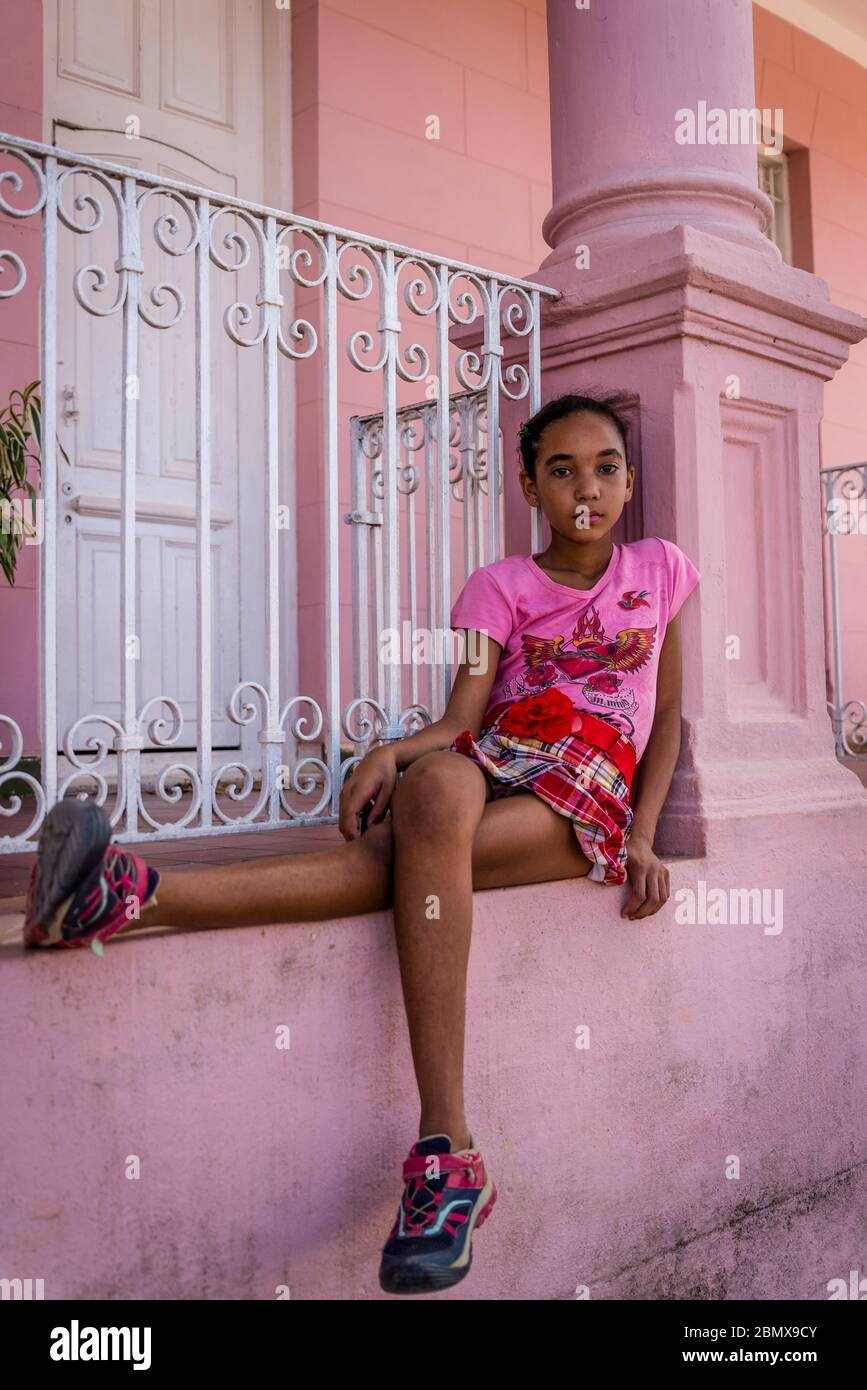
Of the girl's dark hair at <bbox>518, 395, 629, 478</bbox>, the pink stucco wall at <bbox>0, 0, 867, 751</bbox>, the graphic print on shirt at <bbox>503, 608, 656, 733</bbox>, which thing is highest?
the pink stucco wall at <bbox>0, 0, 867, 751</bbox>

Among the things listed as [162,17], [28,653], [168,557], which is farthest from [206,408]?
[162,17]

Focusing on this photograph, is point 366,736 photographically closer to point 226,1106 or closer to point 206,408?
point 206,408

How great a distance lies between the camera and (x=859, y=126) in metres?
7.76

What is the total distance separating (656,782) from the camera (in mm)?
2369

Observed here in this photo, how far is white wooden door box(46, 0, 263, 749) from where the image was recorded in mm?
4488

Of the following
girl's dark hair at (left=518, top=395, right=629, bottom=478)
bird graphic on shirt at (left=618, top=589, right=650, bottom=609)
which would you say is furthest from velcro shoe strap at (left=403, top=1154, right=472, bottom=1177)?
girl's dark hair at (left=518, top=395, right=629, bottom=478)

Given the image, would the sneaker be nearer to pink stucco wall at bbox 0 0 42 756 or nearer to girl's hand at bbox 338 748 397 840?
girl's hand at bbox 338 748 397 840

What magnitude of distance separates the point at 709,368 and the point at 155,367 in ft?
9.04

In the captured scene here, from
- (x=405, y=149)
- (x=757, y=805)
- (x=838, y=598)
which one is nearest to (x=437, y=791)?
(x=757, y=805)

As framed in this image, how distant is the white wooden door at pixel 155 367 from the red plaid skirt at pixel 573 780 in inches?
97.5

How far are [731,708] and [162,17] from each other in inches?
149

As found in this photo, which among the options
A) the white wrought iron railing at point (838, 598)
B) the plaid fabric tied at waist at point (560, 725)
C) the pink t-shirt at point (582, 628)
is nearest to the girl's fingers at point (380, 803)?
the plaid fabric tied at waist at point (560, 725)

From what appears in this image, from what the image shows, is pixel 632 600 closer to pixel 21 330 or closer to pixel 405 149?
pixel 21 330

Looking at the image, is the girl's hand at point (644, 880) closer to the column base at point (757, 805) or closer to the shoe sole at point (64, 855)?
the column base at point (757, 805)
